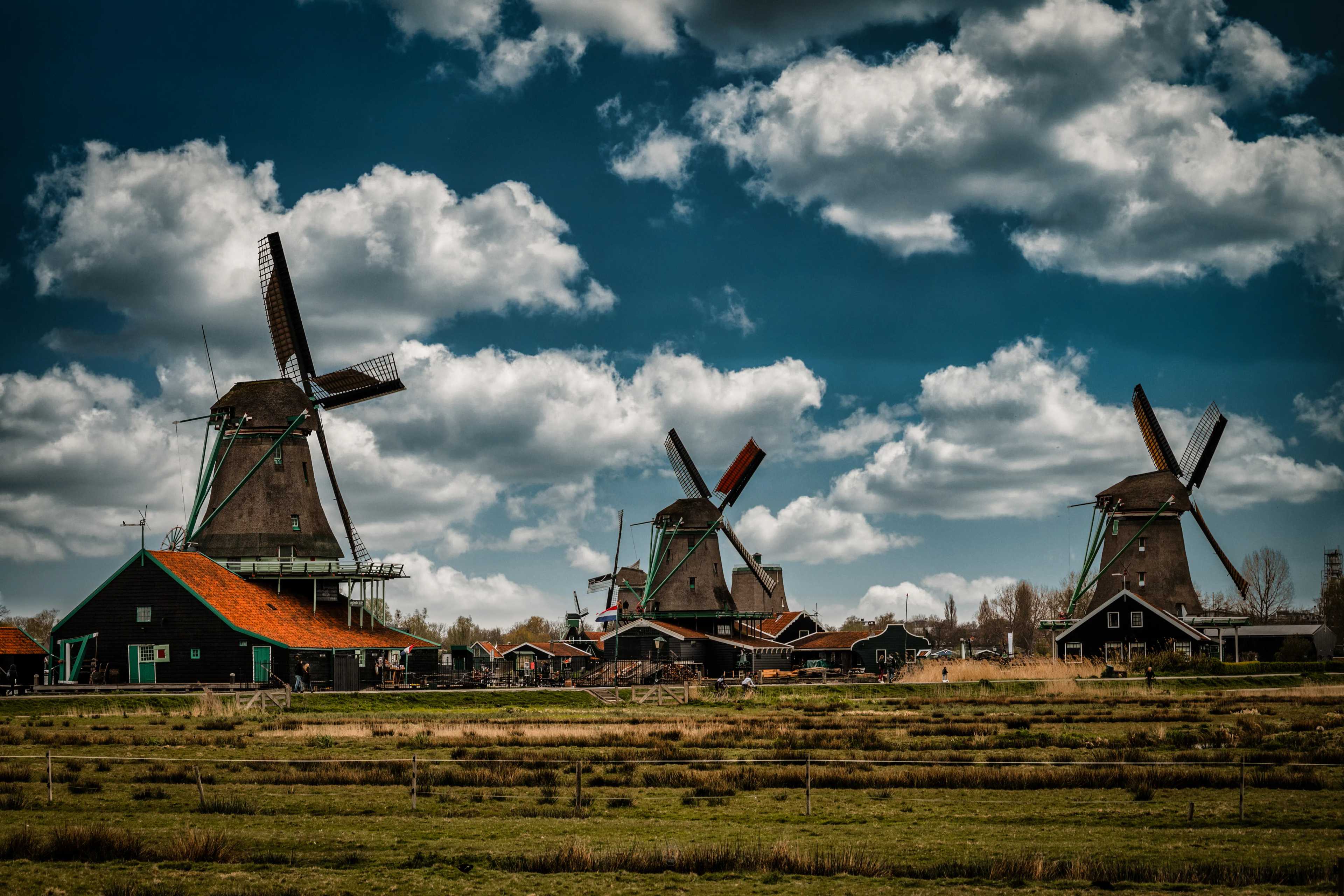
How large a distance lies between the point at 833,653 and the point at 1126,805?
253 feet

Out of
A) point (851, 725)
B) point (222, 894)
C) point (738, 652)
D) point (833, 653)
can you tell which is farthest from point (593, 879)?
point (833, 653)

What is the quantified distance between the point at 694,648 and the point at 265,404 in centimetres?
3429

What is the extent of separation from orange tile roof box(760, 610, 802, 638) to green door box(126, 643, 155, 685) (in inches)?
2153

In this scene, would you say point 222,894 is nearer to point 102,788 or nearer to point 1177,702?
point 102,788

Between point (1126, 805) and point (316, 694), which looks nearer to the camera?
point (1126, 805)

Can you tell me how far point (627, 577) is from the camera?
Result: 119 meters

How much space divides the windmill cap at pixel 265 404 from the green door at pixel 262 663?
1435 cm

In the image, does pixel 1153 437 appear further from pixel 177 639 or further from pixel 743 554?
pixel 177 639

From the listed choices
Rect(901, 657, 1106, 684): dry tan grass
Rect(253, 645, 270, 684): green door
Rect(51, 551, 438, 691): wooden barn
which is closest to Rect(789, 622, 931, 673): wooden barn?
Rect(901, 657, 1106, 684): dry tan grass

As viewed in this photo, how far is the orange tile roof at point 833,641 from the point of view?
3890 inches

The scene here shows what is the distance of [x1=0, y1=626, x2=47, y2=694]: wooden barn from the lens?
58844 millimetres

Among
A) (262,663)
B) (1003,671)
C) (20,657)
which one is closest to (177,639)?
(262,663)

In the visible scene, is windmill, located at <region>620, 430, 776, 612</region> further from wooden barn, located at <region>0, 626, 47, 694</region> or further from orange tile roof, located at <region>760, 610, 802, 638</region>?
wooden barn, located at <region>0, 626, 47, 694</region>

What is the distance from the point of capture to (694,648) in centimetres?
8519
